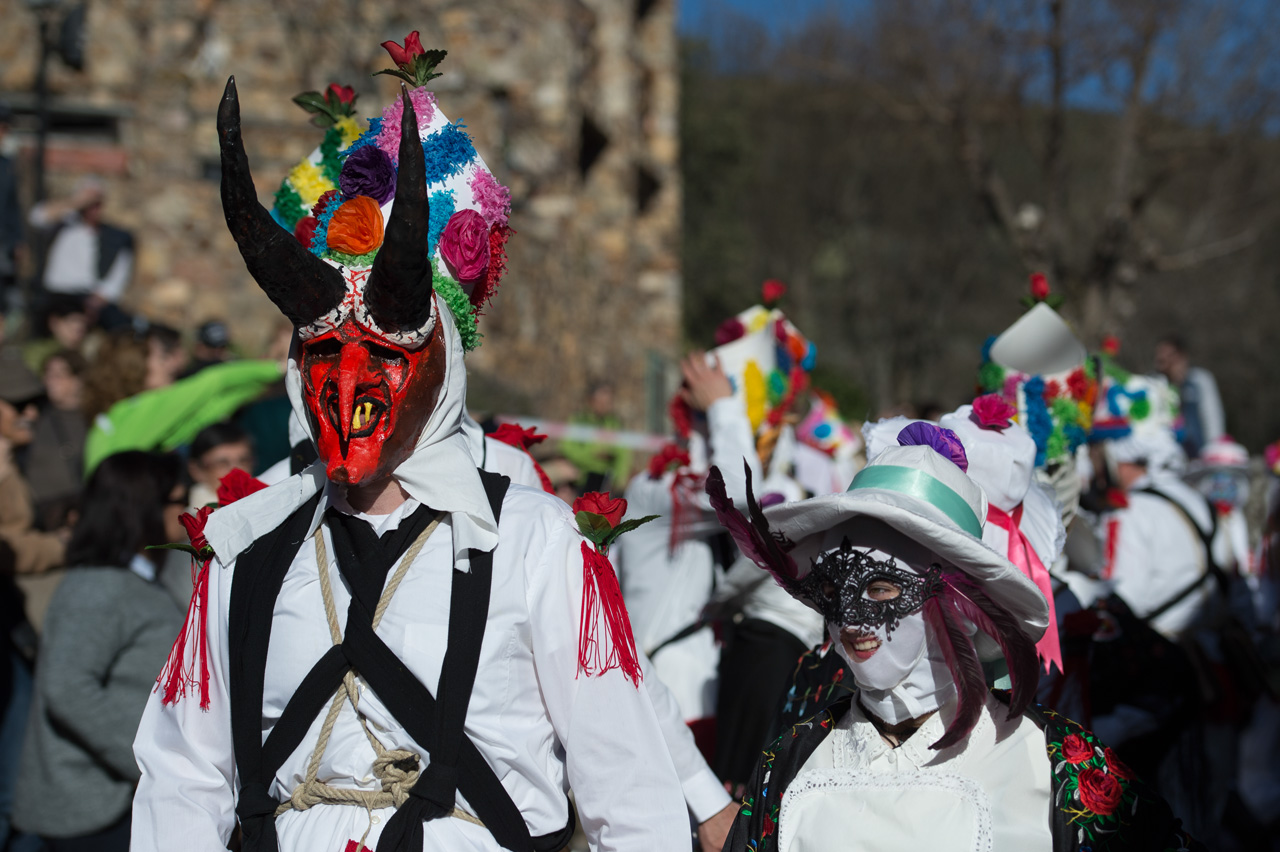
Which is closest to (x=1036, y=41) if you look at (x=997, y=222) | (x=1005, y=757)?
(x=997, y=222)

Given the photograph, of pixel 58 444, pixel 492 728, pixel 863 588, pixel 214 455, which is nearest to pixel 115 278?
pixel 58 444

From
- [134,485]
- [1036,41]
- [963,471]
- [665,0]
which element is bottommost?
[134,485]

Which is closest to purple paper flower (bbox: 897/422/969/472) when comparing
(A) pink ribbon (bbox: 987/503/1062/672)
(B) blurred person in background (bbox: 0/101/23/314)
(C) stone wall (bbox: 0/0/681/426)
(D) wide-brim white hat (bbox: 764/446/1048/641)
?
(D) wide-brim white hat (bbox: 764/446/1048/641)

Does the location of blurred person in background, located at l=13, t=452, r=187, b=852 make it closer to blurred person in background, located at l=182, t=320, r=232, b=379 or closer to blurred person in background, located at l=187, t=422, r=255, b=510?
blurred person in background, located at l=187, t=422, r=255, b=510

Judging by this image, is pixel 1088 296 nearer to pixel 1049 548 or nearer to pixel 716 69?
pixel 1049 548

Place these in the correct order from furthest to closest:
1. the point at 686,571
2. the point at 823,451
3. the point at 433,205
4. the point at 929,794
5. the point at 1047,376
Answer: the point at 823,451 → the point at 686,571 → the point at 1047,376 → the point at 433,205 → the point at 929,794

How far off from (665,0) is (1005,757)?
16.2 m

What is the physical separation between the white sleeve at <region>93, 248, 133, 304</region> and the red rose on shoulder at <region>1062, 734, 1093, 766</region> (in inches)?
319

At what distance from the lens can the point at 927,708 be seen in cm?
254

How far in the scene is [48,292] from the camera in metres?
8.66

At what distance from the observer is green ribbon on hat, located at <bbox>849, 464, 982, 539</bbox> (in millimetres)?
2523

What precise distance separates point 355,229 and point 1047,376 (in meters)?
2.50

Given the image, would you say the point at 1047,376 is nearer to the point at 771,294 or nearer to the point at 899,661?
the point at 771,294

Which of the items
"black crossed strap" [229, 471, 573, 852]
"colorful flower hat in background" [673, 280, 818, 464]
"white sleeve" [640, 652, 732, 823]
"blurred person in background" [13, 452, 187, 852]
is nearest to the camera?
"black crossed strap" [229, 471, 573, 852]
